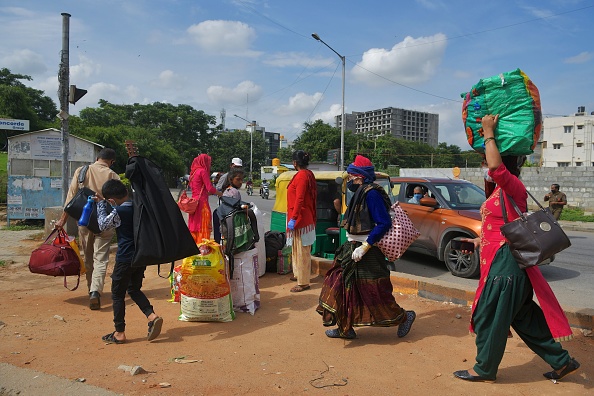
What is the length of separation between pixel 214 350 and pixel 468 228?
4.92m

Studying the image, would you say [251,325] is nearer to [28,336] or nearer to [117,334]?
[117,334]

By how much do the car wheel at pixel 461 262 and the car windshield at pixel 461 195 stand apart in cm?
82

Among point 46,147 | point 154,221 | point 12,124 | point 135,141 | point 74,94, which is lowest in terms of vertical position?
point 154,221

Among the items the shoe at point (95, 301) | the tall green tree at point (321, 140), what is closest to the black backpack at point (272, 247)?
the shoe at point (95, 301)

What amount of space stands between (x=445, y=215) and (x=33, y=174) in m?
10.1

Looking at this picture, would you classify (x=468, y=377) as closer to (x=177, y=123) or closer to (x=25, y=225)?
(x=25, y=225)

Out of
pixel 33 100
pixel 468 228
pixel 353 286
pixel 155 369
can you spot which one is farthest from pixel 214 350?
pixel 33 100

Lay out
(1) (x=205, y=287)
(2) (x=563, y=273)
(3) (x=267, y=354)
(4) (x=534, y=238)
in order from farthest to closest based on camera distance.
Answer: (2) (x=563, y=273) → (1) (x=205, y=287) → (3) (x=267, y=354) → (4) (x=534, y=238)

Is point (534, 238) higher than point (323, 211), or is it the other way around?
point (534, 238)

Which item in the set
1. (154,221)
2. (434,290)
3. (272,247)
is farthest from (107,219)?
(434,290)

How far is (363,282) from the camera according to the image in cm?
407

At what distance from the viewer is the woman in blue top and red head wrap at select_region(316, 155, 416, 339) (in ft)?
13.3

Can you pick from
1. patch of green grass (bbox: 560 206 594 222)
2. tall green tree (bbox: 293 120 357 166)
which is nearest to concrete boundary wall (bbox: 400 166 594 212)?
patch of green grass (bbox: 560 206 594 222)

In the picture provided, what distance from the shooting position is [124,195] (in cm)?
442
